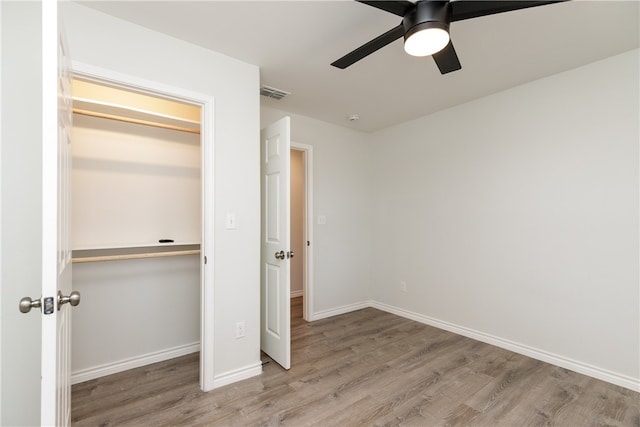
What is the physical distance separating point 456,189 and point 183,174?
292cm

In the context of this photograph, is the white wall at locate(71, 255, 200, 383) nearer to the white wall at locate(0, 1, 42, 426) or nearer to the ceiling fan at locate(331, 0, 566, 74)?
the white wall at locate(0, 1, 42, 426)

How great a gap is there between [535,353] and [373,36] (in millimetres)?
3059

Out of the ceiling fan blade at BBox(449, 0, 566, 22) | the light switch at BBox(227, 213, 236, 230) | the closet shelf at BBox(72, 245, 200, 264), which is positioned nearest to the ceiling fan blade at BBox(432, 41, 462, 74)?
the ceiling fan blade at BBox(449, 0, 566, 22)

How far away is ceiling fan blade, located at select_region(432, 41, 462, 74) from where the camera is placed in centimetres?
165

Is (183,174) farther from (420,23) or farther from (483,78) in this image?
(483,78)

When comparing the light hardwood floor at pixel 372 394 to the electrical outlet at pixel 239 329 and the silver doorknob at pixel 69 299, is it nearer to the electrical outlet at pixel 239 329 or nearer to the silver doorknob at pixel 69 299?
the electrical outlet at pixel 239 329

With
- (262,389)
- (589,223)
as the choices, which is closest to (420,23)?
(589,223)

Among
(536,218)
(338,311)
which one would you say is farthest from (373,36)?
(338,311)

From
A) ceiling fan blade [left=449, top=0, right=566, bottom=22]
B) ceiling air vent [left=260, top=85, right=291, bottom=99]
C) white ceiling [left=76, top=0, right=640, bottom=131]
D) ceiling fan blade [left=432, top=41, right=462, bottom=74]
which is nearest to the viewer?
ceiling fan blade [left=449, top=0, right=566, bottom=22]

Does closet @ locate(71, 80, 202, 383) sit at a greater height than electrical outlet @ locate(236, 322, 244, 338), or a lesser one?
greater

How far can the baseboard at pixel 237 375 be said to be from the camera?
2210mm

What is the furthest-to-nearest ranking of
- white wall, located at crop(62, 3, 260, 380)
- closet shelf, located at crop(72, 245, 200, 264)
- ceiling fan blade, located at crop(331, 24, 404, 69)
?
closet shelf, located at crop(72, 245, 200, 264)
white wall, located at crop(62, 3, 260, 380)
ceiling fan blade, located at crop(331, 24, 404, 69)

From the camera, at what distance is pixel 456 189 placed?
3320mm

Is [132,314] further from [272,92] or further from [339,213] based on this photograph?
[339,213]
